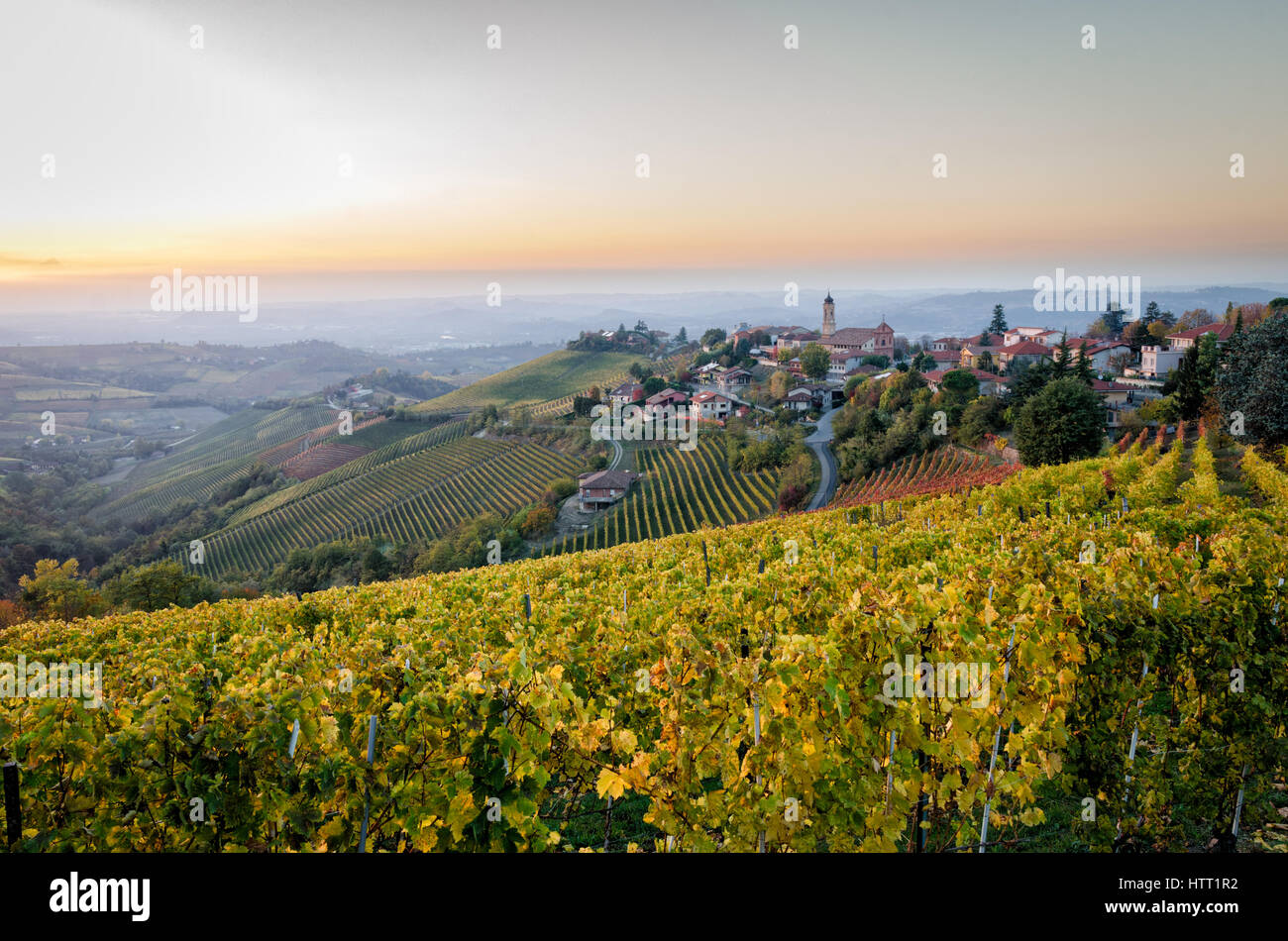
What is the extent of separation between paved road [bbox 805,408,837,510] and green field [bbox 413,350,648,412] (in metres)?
49.5

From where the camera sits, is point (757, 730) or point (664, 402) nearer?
point (757, 730)

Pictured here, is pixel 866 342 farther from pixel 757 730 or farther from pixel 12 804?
pixel 12 804

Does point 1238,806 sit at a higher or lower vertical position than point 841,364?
lower

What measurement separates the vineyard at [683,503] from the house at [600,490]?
98 cm

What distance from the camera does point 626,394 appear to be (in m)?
89.1

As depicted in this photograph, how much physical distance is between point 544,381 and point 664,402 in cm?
4759

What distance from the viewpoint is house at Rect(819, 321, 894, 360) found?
92.4m

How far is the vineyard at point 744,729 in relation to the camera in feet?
12.3

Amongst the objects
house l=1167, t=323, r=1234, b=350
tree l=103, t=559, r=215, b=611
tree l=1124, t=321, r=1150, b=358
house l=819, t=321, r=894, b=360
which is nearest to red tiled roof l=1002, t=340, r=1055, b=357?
tree l=1124, t=321, r=1150, b=358

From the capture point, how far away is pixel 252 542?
6581 cm

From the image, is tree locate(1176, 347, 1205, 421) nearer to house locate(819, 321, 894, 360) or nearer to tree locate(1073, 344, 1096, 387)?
tree locate(1073, 344, 1096, 387)

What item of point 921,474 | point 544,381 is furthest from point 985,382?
point 544,381

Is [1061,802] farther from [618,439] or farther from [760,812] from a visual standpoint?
[618,439]

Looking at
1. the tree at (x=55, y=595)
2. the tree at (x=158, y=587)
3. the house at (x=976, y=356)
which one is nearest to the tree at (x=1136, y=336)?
the house at (x=976, y=356)
